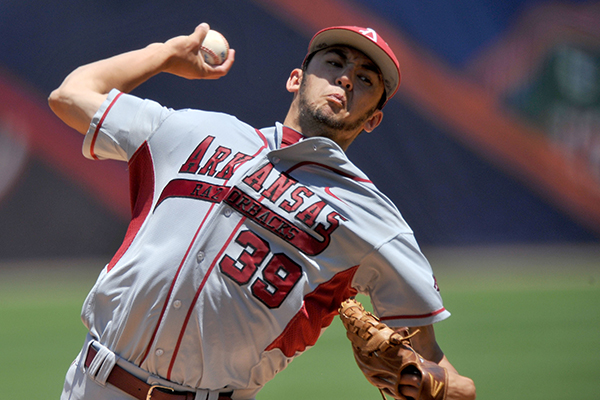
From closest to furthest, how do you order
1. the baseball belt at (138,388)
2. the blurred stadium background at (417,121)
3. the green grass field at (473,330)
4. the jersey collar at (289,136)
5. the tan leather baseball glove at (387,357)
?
the baseball belt at (138,388) → the tan leather baseball glove at (387,357) → the jersey collar at (289,136) → the green grass field at (473,330) → the blurred stadium background at (417,121)

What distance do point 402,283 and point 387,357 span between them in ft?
0.82

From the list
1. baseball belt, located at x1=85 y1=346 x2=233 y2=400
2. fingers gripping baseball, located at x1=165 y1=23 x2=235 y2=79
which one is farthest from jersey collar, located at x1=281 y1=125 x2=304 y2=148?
baseball belt, located at x1=85 y1=346 x2=233 y2=400

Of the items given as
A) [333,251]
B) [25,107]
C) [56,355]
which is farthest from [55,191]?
[333,251]

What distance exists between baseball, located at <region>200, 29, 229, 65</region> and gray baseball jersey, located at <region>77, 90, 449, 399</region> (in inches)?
16.6

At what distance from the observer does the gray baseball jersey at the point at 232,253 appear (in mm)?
1290

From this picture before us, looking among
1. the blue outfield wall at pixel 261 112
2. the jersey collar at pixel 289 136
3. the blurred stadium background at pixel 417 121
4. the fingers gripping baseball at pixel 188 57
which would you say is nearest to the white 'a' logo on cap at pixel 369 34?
the jersey collar at pixel 289 136

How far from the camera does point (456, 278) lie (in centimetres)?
562

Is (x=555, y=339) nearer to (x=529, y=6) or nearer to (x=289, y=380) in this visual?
(x=289, y=380)

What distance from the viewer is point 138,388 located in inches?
50.5

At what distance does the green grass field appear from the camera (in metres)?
3.38

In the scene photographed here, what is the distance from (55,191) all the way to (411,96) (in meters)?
3.62

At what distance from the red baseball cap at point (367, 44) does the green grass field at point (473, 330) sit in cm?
213

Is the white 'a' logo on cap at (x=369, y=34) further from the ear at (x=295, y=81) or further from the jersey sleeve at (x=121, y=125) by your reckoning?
the jersey sleeve at (x=121, y=125)

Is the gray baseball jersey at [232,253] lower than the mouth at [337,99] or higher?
lower
